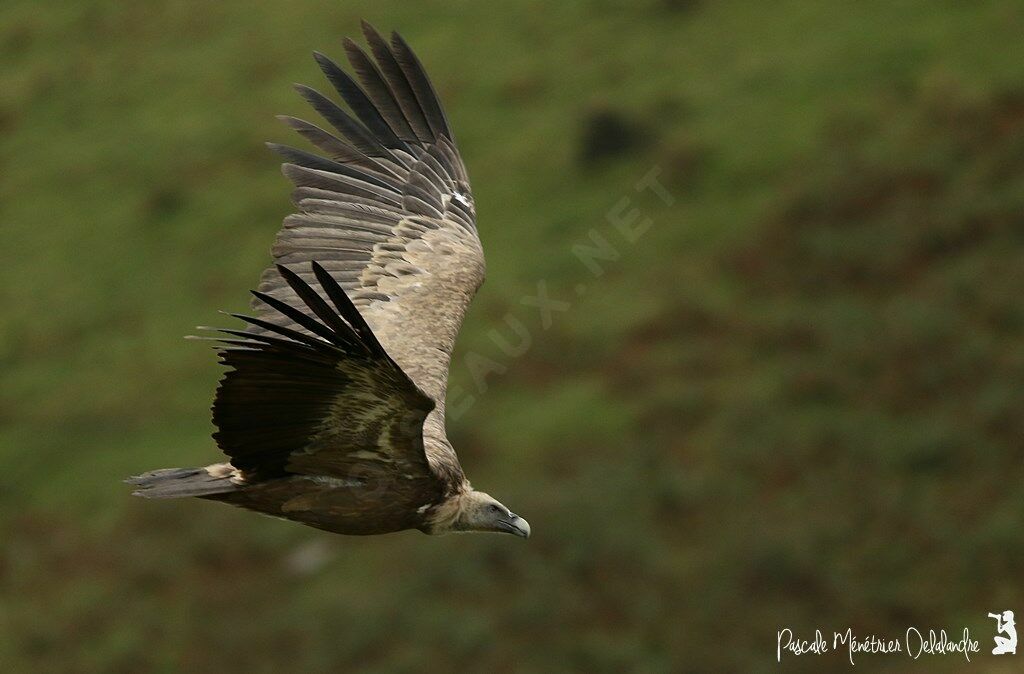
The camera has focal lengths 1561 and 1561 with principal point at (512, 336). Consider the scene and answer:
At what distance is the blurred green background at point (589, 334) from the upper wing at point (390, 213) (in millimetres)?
9547

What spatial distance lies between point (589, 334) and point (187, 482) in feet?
57.3

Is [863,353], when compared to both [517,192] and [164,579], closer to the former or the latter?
[517,192]

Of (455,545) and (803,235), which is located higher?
(803,235)

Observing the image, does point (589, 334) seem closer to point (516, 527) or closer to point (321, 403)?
point (516, 527)

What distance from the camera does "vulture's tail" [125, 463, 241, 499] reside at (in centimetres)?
770

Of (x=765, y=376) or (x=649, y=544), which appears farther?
(x=765, y=376)

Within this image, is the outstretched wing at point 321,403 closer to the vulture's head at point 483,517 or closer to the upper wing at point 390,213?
the vulture's head at point 483,517

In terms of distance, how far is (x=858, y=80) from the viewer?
28516 millimetres

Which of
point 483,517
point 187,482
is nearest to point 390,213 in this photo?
point 483,517

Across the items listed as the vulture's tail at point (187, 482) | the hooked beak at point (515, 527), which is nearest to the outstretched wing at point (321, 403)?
the vulture's tail at point (187, 482)

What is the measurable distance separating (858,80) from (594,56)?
5169mm

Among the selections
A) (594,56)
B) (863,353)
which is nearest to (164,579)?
(863,353)

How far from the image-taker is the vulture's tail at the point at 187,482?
25.3 ft

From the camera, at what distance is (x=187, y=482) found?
784 cm
